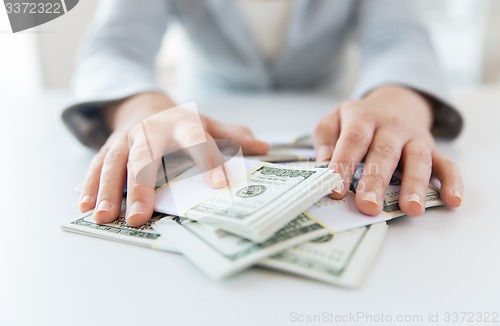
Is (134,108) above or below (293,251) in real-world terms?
above

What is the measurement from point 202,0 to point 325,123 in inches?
24.2

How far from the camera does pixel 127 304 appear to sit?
32cm

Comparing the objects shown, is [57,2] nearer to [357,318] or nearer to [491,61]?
[357,318]

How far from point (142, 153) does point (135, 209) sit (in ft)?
0.31

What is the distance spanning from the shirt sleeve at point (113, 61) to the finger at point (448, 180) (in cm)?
48

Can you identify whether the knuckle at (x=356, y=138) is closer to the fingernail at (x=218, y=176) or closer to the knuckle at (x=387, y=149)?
the knuckle at (x=387, y=149)

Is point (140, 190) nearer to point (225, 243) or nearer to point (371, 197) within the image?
point (225, 243)

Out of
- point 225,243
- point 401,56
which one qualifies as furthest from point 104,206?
point 401,56

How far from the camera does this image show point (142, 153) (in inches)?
20.0

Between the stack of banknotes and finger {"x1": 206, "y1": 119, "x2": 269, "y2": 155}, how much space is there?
0.31 feet

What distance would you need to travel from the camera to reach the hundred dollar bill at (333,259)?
343 mm

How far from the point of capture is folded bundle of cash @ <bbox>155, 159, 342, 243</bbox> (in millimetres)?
376

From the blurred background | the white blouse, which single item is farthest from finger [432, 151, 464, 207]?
the blurred background

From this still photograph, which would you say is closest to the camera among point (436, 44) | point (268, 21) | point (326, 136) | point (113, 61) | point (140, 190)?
point (140, 190)
